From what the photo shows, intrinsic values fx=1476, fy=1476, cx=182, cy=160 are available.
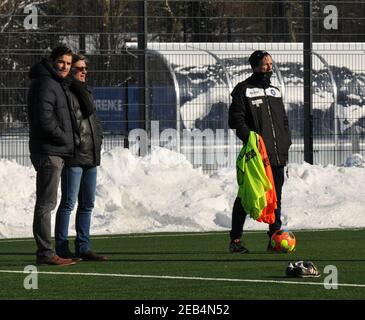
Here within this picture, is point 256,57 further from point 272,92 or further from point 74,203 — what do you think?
point 74,203

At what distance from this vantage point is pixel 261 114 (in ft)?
49.2

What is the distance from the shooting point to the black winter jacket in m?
14.9

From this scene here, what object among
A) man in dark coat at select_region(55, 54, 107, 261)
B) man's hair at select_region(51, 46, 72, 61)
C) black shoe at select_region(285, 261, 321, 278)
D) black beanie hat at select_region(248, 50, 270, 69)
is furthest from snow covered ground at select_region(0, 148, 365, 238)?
black shoe at select_region(285, 261, 321, 278)

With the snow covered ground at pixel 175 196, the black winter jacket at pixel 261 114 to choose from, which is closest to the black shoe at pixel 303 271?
the black winter jacket at pixel 261 114

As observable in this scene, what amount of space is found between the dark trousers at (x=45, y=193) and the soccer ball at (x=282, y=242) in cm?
245

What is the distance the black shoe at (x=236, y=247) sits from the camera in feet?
48.9

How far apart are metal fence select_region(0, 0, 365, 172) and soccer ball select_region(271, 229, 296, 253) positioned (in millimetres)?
7638

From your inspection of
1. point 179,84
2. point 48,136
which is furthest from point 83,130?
point 179,84

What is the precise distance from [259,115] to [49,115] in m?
2.50

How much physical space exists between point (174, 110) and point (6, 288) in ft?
39.2

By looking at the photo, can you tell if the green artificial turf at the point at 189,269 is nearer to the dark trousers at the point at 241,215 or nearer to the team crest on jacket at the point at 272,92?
the dark trousers at the point at 241,215

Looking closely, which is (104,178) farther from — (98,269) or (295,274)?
(295,274)

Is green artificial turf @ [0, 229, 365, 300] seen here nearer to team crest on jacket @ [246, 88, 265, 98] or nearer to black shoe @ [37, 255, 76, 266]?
black shoe @ [37, 255, 76, 266]
